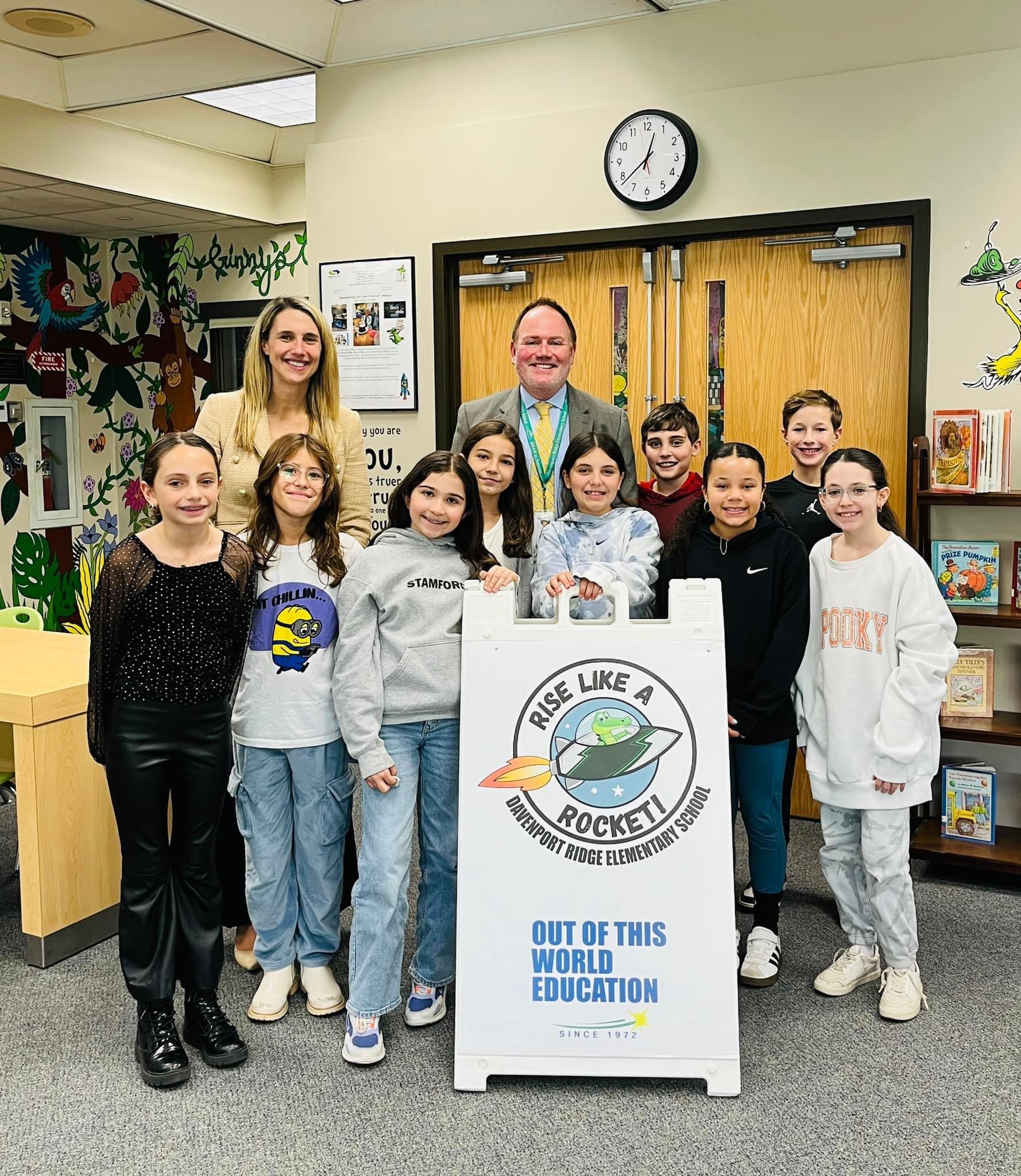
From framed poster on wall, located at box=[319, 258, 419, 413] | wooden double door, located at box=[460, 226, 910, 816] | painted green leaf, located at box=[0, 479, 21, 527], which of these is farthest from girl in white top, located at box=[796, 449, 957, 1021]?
painted green leaf, located at box=[0, 479, 21, 527]

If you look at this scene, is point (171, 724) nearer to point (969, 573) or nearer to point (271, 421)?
point (271, 421)

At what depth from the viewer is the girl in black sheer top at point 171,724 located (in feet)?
7.64

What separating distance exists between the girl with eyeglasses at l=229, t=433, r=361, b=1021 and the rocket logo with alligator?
43 cm

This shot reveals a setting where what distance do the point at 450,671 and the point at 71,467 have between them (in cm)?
513

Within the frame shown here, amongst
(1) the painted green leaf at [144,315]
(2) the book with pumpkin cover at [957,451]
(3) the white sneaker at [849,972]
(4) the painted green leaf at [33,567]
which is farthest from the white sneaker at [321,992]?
(1) the painted green leaf at [144,315]

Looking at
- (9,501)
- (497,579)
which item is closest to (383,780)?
(497,579)

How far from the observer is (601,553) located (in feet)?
8.76

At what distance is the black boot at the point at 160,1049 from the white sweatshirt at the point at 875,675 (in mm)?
1568

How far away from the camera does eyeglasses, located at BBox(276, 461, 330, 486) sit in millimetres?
2492

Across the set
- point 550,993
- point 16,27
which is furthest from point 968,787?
point 16,27

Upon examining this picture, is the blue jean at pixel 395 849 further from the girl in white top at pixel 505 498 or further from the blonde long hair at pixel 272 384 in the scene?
the blonde long hair at pixel 272 384

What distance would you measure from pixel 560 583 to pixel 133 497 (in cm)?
534

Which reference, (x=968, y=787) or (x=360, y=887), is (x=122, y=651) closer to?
(x=360, y=887)

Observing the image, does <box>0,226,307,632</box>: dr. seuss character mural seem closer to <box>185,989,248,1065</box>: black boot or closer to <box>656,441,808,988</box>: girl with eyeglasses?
<box>185,989,248,1065</box>: black boot
